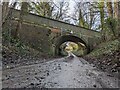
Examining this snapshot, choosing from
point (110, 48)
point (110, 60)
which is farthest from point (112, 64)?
point (110, 48)

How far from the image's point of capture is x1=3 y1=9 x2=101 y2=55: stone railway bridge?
60.7 feet

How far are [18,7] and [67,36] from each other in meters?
7.48

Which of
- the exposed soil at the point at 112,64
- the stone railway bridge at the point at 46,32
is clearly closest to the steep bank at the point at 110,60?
the exposed soil at the point at 112,64

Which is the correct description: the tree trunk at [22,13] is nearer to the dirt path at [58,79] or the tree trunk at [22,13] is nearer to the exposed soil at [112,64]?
the exposed soil at [112,64]

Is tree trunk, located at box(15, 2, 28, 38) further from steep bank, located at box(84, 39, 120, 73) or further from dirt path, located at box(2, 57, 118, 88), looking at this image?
dirt path, located at box(2, 57, 118, 88)

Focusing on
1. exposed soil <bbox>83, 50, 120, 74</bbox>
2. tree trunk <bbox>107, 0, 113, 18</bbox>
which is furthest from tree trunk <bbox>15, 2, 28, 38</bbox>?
exposed soil <bbox>83, 50, 120, 74</bbox>

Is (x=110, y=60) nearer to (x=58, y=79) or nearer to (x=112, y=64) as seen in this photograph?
(x=112, y=64)

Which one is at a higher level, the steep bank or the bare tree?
the bare tree

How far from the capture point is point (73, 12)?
3206 centimetres

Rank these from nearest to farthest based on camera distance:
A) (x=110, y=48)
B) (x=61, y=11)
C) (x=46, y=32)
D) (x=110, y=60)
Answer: (x=110, y=60) → (x=110, y=48) → (x=46, y=32) → (x=61, y=11)

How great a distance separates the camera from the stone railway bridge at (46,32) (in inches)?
729

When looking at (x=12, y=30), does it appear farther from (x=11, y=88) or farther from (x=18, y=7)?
(x=11, y=88)

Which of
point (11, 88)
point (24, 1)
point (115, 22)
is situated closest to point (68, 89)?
point (11, 88)

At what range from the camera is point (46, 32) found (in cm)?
2086
